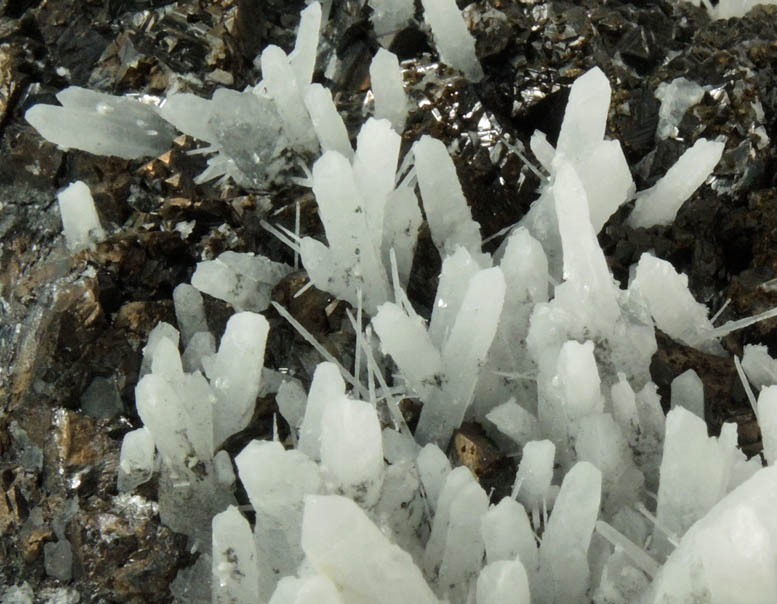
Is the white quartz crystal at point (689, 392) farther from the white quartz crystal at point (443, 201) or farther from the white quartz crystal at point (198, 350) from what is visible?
the white quartz crystal at point (198, 350)

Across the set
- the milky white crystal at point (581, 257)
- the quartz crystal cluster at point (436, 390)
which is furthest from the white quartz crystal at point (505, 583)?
the milky white crystal at point (581, 257)

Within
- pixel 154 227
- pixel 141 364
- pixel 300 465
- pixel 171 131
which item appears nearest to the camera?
pixel 300 465

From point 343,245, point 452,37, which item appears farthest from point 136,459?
point 452,37

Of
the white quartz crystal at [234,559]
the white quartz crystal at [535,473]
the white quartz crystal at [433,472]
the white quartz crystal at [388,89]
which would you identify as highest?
the white quartz crystal at [388,89]

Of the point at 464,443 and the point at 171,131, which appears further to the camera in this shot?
the point at 171,131

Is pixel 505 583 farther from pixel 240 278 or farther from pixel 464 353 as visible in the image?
pixel 240 278

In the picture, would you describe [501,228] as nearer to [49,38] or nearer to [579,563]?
[579,563]

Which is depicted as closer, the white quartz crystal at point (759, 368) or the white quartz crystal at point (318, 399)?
the white quartz crystal at point (318, 399)

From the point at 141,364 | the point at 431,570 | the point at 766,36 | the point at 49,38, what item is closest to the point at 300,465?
the point at 431,570
